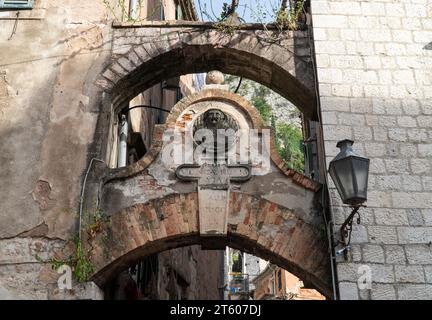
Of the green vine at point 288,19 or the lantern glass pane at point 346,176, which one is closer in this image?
the lantern glass pane at point 346,176

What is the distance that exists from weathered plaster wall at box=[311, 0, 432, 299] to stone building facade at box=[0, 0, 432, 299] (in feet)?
0.04

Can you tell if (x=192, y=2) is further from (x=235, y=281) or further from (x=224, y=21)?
(x=235, y=281)

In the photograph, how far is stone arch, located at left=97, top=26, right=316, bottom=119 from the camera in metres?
6.46

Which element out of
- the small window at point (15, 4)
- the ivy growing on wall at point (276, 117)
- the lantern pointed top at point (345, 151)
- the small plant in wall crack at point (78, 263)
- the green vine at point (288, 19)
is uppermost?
the ivy growing on wall at point (276, 117)

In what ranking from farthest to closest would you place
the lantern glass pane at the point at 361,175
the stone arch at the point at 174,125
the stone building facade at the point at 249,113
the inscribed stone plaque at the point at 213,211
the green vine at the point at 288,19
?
the green vine at the point at 288,19 → the stone arch at the point at 174,125 → the inscribed stone plaque at the point at 213,211 → the stone building facade at the point at 249,113 → the lantern glass pane at the point at 361,175

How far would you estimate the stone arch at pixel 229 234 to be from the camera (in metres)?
5.51

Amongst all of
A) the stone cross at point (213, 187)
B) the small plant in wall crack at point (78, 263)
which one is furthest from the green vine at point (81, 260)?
the stone cross at point (213, 187)

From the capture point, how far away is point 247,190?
5859 mm

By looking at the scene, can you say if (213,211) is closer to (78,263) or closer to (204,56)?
(78,263)

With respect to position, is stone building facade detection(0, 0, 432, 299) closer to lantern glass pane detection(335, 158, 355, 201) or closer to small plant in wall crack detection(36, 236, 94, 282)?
small plant in wall crack detection(36, 236, 94, 282)

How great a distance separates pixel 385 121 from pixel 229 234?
2.15 meters

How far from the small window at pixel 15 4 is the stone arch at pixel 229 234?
123 inches

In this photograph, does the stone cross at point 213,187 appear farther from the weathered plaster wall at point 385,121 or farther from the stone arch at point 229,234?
the weathered plaster wall at point 385,121

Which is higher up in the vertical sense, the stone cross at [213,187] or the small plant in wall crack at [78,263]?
the stone cross at [213,187]
